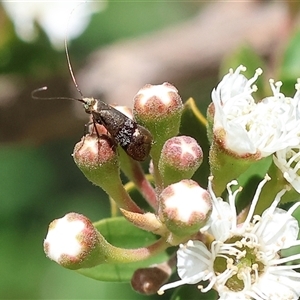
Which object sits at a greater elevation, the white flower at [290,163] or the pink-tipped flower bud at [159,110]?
the pink-tipped flower bud at [159,110]

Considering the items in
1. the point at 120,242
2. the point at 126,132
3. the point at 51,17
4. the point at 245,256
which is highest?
the point at 126,132

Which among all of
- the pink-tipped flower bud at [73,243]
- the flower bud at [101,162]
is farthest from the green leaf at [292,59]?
the pink-tipped flower bud at [73,243]

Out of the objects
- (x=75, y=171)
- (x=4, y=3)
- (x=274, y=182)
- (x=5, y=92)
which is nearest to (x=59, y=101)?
(x=5, y=92)

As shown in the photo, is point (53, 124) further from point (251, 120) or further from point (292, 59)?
point (251, 120)

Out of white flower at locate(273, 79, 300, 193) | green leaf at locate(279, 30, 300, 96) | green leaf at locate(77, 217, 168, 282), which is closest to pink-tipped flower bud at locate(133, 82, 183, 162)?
white flower at locate(273, 79, 300, 193)

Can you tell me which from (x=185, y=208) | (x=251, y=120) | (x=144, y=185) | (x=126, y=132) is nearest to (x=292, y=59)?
(x=251, y=120)

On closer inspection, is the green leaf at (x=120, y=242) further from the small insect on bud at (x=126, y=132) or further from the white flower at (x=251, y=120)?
the white flower at (x=251, y=120)

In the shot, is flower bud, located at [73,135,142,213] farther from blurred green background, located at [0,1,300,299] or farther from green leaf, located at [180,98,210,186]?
blurred green background, located at [0,1,300,299]
